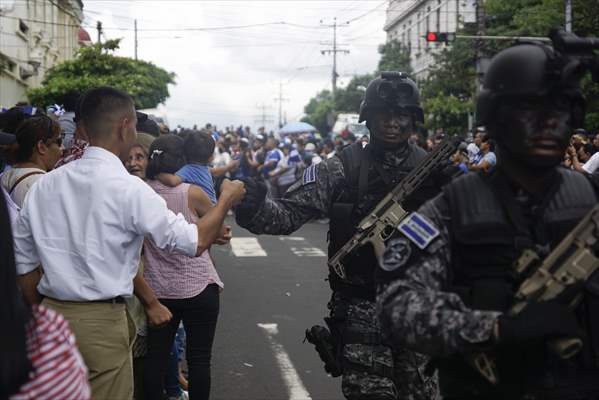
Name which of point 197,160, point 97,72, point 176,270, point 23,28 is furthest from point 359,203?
point 23,28

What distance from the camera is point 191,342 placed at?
5004 mm

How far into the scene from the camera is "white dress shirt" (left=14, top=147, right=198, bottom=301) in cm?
344

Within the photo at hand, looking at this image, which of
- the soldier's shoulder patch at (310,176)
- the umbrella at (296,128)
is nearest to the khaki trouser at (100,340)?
the soldier's shoulder patch at (310,176)

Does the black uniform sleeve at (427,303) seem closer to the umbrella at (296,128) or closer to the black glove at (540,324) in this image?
the black glove at (540,324)

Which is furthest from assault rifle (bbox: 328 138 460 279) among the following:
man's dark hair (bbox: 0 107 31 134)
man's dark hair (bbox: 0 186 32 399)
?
man's dark hair (bbox: 0 107 31 134)

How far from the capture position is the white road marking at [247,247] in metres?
13.6

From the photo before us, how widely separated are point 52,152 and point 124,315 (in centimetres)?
172

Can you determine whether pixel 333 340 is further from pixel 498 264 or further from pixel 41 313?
pixel 41 313

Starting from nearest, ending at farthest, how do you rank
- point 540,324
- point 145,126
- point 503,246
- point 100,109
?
point 540,324 < point 503,246 < point 100,109 < point 145,126

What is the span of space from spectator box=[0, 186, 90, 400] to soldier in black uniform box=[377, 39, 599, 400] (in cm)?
94

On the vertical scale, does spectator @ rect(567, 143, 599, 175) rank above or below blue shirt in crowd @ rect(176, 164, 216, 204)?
below

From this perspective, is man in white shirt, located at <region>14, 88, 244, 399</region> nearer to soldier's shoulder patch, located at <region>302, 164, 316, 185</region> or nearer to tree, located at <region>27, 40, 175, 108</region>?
soldier's shoulder patch, located at <region>302, 164, 316, 185</region>

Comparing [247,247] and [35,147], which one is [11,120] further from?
[247,247]

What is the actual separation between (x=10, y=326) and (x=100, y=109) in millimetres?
1849
